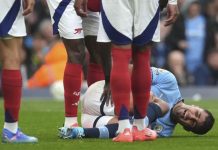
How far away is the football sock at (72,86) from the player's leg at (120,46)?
848mm

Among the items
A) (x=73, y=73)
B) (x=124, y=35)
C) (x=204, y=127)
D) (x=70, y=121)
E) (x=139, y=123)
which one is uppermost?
(x=124, y=35)

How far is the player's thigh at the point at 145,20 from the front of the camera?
29.0 ft

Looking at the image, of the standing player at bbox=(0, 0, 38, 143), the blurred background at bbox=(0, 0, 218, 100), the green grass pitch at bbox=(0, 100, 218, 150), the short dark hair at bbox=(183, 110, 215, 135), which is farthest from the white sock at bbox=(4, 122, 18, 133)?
the blurred background at bbox=(0, 0, 218, 100)

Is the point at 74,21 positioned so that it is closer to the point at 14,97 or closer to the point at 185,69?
the point at 14,97

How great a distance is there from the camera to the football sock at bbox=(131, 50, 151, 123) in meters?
9.04

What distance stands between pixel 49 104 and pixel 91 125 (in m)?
6.75

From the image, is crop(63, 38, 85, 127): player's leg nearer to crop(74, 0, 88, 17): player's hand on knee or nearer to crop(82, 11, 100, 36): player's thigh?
crop(82, 11, 100, 36): player's thigh

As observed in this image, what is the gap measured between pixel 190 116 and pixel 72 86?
50.1 inches

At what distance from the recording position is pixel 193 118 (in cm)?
990

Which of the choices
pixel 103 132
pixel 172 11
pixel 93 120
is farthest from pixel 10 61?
pixel 172 11

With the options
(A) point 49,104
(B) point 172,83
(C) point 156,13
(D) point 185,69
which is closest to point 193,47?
(D) point 185,69

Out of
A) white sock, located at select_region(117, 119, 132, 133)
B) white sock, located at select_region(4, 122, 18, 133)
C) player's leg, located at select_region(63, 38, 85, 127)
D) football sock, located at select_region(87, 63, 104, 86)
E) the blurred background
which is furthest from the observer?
the blurred background

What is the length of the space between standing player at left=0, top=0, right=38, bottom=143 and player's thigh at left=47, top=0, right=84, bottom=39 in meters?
0.97

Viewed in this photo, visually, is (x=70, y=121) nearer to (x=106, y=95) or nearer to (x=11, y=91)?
(x=106, y=95)
